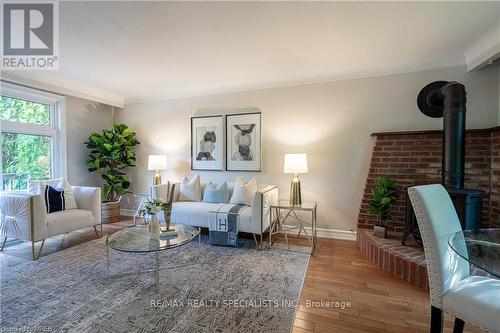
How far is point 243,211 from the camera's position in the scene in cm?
311

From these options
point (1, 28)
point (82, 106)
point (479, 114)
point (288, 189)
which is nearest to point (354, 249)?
point (288, 189)

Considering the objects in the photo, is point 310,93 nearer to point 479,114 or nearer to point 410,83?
point 410,83

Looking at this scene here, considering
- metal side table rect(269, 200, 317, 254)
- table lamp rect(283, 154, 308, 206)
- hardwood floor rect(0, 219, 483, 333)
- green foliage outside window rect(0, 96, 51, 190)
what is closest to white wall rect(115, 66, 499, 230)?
metal side table rect(269, 200, 317, 254)

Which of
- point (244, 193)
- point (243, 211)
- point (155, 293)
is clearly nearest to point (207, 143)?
point (244, 193)

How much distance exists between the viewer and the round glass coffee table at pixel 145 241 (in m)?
2.04

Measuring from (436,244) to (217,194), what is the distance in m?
2.76

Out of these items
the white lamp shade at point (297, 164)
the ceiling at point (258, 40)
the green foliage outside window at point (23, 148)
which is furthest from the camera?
the green foliage outside window at point (23, 148)

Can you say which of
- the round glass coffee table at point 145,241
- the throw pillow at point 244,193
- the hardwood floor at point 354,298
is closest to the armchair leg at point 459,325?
the hardwood floor at point 354,298

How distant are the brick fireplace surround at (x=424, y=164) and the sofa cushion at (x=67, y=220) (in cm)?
380

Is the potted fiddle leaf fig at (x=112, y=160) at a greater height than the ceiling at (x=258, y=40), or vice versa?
the ceiling at (x=258, y=40)

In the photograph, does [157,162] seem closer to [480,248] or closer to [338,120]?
[338,120]

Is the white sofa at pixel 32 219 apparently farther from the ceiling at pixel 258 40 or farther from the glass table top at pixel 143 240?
the ceiling at pixel 258 40

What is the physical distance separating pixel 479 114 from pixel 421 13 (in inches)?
66.9

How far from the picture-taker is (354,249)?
3035 millimetres
